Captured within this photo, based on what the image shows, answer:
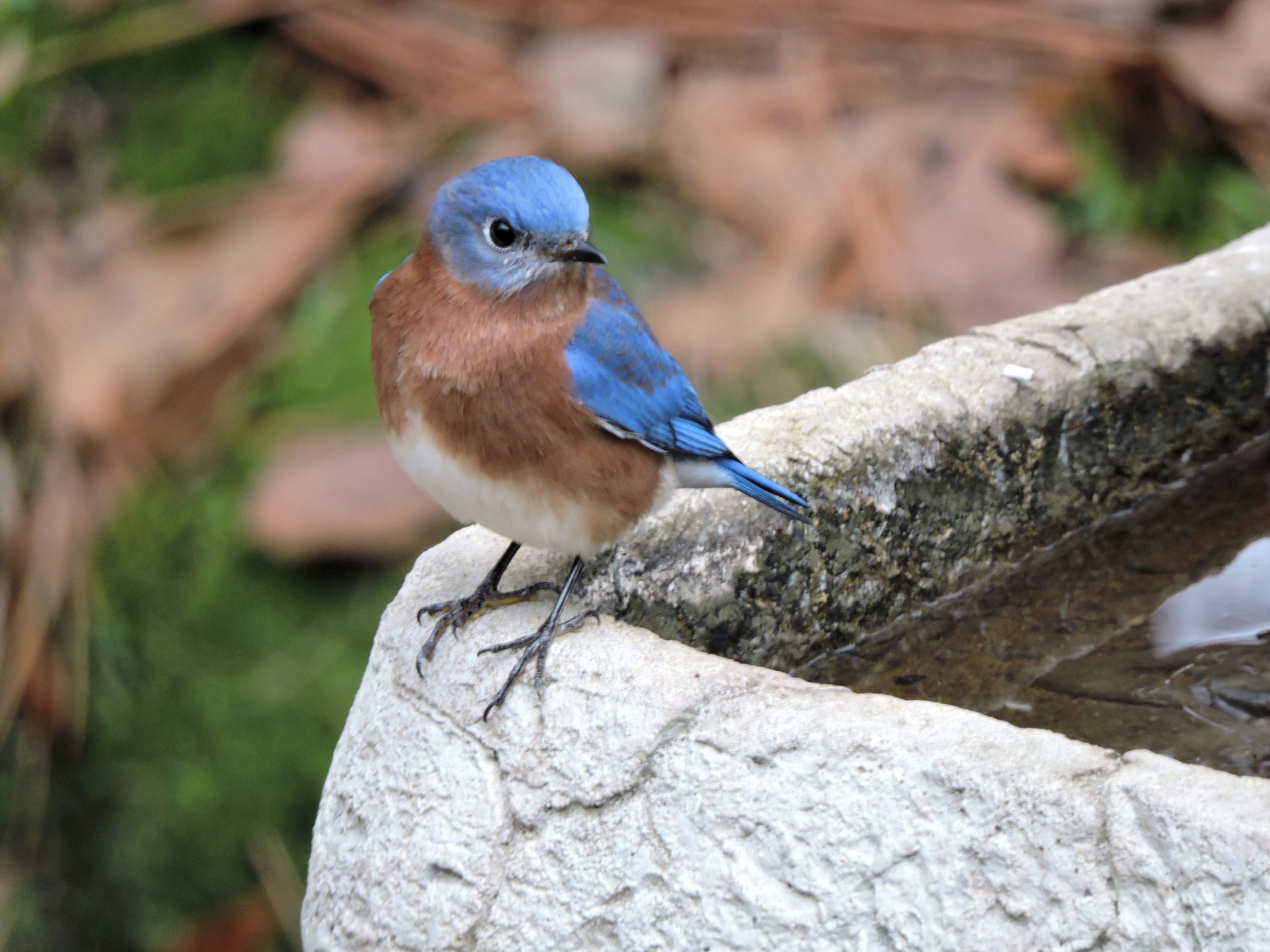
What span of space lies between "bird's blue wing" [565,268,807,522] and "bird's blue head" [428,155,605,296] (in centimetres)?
12

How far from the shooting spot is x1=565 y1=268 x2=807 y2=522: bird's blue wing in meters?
2.47

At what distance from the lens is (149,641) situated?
454 cm


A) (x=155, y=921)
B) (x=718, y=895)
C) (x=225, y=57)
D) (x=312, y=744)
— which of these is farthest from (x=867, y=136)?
(x=718, y=895)

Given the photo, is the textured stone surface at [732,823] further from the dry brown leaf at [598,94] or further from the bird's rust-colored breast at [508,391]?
the dry brown leaf at [598,94]

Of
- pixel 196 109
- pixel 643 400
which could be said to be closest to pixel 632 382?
pixel 643 400

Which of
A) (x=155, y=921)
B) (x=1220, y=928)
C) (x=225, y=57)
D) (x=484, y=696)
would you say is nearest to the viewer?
(x=1220, y=928)

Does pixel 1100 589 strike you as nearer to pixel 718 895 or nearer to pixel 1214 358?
pixel 1214 358

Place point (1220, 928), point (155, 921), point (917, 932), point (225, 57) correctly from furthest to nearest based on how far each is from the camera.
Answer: point (225, 57) < point (155, 921) < point (917, 932) < point (1220, 928)

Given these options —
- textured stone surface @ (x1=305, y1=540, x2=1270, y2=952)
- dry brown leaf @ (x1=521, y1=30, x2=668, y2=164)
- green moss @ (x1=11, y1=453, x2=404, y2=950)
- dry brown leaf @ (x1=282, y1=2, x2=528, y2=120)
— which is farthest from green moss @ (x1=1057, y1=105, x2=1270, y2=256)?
textured stone surface @ (x1=305, y1=540, x2=1270, y2=952)

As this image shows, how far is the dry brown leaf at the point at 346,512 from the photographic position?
168 inches

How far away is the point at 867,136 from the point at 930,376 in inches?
103

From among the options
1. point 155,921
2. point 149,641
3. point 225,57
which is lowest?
point 155,921

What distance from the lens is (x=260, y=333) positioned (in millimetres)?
4918

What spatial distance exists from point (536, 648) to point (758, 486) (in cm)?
50
